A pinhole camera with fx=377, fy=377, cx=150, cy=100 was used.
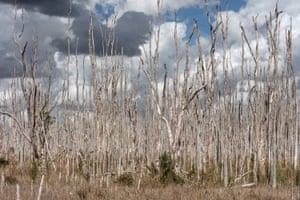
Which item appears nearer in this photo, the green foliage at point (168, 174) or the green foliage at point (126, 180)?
the green foliage at point (168, 174)

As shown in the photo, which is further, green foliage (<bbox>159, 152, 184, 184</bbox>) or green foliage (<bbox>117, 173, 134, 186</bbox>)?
green foliage (<bbox>117, 173, 134, 186</bbox>)

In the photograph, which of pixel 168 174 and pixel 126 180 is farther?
pixel 126 180

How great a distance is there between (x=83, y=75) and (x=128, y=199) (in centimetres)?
607

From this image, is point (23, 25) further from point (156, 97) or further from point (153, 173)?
point (153, 173)

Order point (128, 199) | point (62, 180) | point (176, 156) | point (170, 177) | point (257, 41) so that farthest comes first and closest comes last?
1. point (62, 180)
2. point (176, 156)
3. point (257, 41)
4. point (170, 177)
5. point (128, 199)

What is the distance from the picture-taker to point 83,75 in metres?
11.5

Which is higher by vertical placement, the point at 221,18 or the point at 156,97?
the point at 221,18

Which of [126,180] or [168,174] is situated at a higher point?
[168,174]

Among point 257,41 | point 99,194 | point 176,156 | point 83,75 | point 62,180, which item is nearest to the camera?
point 99,194

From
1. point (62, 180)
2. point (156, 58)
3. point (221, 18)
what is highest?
point (221, 18)

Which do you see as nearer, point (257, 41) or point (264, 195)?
point (264, 195)

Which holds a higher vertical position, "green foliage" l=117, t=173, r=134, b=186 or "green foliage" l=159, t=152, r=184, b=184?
A: "green foliage" l=159, t=152, r=184, b=184

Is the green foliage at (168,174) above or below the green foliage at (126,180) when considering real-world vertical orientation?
above

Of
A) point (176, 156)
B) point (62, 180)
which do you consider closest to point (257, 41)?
point (176, 156)
